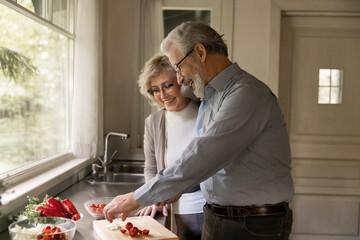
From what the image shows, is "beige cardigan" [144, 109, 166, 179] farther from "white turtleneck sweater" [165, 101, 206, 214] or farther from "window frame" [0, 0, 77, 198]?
"window frame" [0, 0, 77, 198]

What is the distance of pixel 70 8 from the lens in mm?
3008

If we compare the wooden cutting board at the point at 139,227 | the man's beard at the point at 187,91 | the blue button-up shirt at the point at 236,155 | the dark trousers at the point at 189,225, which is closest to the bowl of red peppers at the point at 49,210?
the wooden cutting board at the point at 139,227

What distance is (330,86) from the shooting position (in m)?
3.70

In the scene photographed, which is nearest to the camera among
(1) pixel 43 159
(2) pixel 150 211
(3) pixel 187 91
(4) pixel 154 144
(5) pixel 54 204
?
(5) pixel 54 204

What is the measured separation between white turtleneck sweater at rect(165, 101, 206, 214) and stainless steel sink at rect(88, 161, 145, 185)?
29.1 inches

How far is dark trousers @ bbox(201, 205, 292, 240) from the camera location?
58.2 inches

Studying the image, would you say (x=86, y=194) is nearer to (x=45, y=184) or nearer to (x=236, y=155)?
(x=45, y=184)

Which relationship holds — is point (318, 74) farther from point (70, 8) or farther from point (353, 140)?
point (70, 8)

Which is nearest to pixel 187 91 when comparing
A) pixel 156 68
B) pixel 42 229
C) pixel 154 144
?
pixel 156 68

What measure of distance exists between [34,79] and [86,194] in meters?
0.72

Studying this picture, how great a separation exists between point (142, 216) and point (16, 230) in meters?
0.60

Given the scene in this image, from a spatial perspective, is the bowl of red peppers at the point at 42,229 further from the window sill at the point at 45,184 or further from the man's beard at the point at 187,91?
the man's beard at the point at 187,91

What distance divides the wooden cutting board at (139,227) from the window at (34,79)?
0.62 metres

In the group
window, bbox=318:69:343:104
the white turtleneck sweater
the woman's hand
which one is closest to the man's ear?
the white turtleneck sweater
